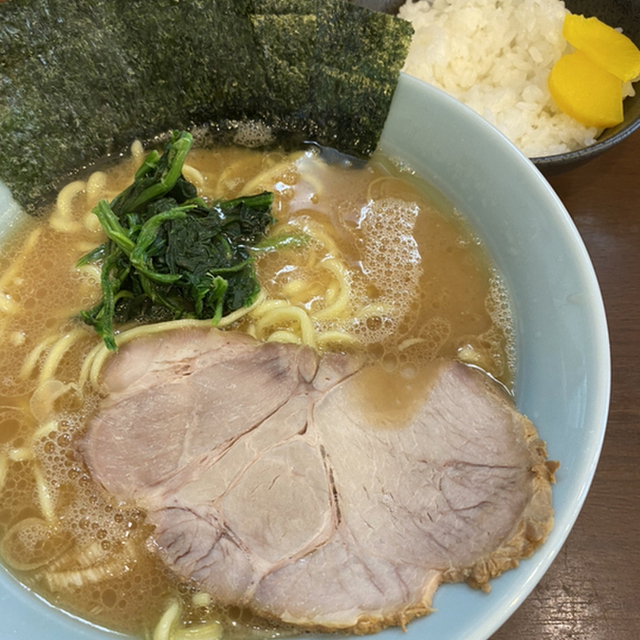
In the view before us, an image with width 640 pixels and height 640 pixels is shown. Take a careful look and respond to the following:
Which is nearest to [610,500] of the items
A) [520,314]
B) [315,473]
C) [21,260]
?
[520,314]

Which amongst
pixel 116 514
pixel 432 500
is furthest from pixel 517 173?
pixel 116 514

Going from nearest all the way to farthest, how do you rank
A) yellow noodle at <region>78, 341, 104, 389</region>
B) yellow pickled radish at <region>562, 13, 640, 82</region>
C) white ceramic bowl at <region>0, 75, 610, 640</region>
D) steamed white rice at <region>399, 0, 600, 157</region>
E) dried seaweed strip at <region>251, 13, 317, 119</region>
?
white ceramic bowl at <region>0, 75, 610, 640</region> < yellow noodle at <region>78, 341, 104, 389</region> < dried seaweed strip at <region>251, 13, 317, 119</region> < yellow pickled radish at <region>562, 13, 640, 82</region> < steamed white rice at <region>399, 0, 600, 157</region>

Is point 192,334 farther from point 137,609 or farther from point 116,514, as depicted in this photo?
point 137,609

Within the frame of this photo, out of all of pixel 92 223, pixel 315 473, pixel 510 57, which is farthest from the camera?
pixel 510 57

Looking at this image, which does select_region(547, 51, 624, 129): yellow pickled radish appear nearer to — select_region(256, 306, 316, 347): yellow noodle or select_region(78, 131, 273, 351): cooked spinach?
select_region(78, 131, 273, 351): cooked spinach

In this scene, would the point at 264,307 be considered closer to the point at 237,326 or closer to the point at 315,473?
the point at 237,326

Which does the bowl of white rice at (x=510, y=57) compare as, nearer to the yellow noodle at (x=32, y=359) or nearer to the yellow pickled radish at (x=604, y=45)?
the yellow pickled radish at (x=604, y=45)

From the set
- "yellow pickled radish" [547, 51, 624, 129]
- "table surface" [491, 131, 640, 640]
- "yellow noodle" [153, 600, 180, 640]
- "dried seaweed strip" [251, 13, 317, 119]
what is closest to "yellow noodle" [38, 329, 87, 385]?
"yellow noodle" [153, 600, 180, 640]
